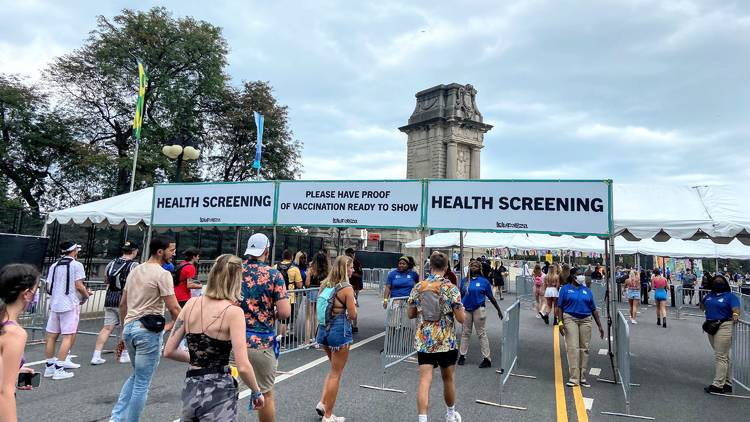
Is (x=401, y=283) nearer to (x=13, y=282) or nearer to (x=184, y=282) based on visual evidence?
(x=184, y=282)

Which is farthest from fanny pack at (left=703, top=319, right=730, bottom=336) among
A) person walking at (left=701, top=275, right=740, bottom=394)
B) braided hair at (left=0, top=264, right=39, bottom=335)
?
braided hair at (left=0, top=264, right=39, bottom=335)

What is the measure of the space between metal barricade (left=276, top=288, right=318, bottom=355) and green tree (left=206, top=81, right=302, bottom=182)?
2465 cm

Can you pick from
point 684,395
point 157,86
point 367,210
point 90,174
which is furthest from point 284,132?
Result: point 684,395

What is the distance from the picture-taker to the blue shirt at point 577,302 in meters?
6.99

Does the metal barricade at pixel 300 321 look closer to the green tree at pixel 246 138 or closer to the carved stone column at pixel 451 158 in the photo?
the green tree at pixel 246 138

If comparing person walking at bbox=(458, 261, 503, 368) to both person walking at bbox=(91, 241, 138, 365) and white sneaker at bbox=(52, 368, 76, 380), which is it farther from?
white sneaker at bbox=(52, 368, 76, 380)

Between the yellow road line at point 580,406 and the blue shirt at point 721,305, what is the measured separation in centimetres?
247

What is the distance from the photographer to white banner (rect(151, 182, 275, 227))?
34.6 ft

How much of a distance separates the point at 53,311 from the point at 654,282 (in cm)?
1581

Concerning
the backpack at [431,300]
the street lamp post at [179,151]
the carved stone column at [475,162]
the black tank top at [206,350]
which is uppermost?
the carved stone column at [475,162]

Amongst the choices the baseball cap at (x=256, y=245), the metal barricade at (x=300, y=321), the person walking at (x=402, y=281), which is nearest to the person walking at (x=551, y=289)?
the person walking at (x=402, y=281)

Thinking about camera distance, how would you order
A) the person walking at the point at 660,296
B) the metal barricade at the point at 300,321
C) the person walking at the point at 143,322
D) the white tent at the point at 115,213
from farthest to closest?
1. the person walking at the point at 660,296
2. the white tent at the point at 115,213
3. the metal barricade at the point at 300,321
4. the person walking at the point at 143,322

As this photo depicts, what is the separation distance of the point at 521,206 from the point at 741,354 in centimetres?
392

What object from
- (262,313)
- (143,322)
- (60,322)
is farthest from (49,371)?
(262,313)
